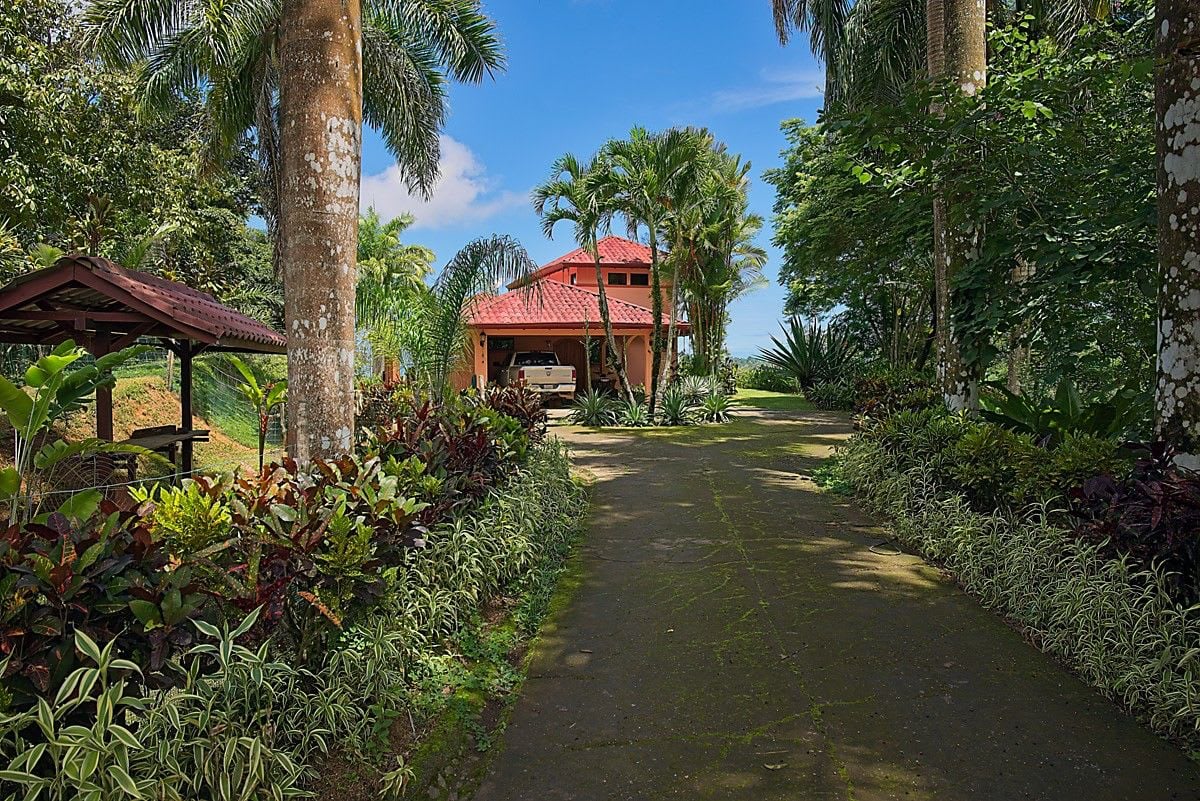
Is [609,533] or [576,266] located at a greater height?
[576,266]

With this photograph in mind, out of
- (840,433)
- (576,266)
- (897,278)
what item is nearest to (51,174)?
(840,433)

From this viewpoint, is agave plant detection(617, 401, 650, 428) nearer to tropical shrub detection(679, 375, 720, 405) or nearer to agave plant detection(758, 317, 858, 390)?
tropical shrub detection(679, 375, 720, 405)

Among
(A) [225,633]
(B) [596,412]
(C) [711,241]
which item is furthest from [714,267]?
(A) [225,633]

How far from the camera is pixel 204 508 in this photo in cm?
353

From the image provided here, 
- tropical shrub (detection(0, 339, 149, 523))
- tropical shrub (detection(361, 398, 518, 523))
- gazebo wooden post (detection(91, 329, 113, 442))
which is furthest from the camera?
gazebo wooden post (detection(91, 329, 113, 442))

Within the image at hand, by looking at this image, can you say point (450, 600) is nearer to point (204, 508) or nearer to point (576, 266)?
point (204, 508)

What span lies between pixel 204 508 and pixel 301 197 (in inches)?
79.4

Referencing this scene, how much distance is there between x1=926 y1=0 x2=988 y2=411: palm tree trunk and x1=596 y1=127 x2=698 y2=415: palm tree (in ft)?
25.2

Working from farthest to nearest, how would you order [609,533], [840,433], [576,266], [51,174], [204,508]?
[576,266], [840,433], [51,174], [609,533], [204,508]

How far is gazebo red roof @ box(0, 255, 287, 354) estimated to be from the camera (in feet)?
22.3

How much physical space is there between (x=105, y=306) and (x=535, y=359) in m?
15.3

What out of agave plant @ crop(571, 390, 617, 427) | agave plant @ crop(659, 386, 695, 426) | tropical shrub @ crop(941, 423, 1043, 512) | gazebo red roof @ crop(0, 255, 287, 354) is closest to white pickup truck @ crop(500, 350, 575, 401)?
agave plant @ crop(571, 390, 617, 427)

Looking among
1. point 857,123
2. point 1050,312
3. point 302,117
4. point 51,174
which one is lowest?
point 1050,312

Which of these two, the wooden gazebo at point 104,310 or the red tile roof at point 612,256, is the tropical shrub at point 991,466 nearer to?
the wooden gazebo at point 104,310
